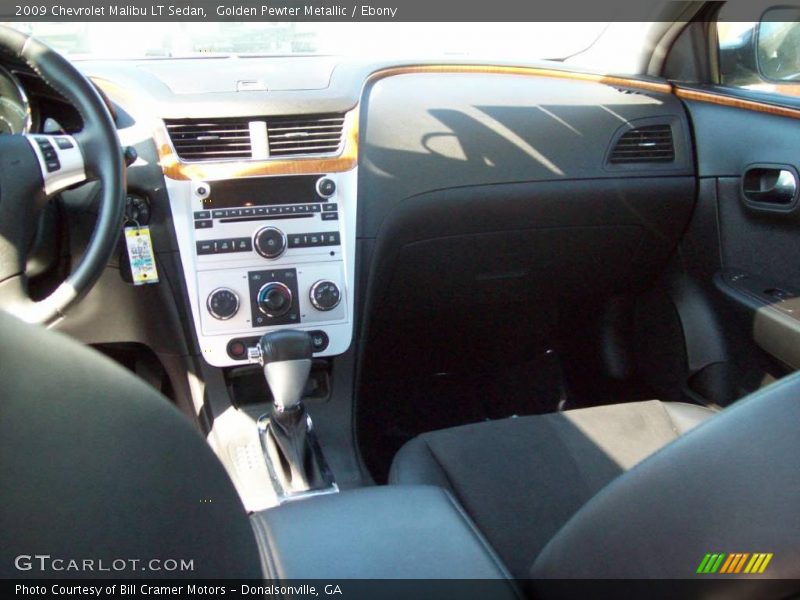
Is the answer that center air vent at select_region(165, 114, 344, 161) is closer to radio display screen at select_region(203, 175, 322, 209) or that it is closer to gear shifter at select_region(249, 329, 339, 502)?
radio display screen at select_region(203, 175, 322, 209)

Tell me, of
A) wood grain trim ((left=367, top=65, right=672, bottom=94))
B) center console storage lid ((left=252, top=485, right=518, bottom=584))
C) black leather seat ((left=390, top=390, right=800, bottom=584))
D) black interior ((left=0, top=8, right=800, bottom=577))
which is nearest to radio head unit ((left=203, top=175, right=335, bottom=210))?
black interior ((left=0, top=8, right=800, bottom=577))

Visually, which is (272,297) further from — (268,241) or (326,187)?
(326,187)

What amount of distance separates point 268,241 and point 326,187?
20 centimetres

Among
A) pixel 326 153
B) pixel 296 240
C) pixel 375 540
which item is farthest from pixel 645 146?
pixel 375 540

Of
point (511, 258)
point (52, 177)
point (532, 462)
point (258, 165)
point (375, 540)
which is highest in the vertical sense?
point (52, 177)

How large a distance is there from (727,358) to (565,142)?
2.47 feet

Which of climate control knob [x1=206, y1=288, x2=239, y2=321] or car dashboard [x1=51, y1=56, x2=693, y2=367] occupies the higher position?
car dashboard [x1=51, y1=56, x2=693, y2=367]

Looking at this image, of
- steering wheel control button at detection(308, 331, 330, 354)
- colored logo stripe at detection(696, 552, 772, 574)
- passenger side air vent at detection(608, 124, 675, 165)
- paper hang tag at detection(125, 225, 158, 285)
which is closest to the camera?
colored logo stripe at detection(696, 552, 772, 574)

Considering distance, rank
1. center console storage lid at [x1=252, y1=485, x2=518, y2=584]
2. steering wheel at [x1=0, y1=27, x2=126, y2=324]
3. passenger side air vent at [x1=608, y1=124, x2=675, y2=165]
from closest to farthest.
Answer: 1. center console storage lid at [x1=252, y1=485, x2=518, y2=584]
2. steering wheel at [x1=0, y1=27, x2=126, y2=324]
3. passenger side air vent at [x1=608, y1=124, x2=675, y2=165]

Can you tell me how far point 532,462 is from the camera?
5.29ft

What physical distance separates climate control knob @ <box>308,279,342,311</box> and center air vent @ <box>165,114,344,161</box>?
329mm

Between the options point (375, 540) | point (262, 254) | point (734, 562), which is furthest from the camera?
point (262, 254)

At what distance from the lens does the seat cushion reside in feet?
4.75
